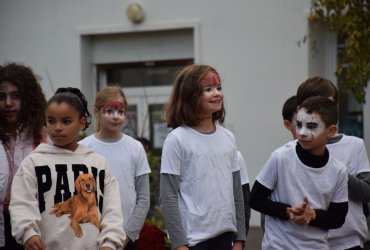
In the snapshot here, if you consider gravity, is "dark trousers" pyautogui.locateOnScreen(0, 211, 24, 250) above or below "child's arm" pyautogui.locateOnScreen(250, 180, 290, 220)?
below

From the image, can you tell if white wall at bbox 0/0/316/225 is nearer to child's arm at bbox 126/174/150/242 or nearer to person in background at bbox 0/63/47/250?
child's arm at bbox 126/174/150/242

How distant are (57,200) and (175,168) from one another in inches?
34.5

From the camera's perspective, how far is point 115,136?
6129 millimetres

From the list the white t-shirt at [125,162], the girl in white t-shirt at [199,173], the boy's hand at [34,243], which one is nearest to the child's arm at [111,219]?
the boy's hand at [34,243]

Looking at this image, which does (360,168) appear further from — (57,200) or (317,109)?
(57,200)

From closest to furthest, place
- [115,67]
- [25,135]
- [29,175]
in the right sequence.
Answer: [29,175] → [25,135] → [115,67]

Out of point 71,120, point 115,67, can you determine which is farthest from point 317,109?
point 115,67

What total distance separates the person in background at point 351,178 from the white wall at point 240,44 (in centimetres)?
668

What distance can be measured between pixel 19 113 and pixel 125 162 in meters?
0.90

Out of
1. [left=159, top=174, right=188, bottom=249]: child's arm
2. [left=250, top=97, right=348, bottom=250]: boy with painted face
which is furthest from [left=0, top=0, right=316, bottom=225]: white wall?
[left=159, top=174, right=188, bottom=249]: child's arm

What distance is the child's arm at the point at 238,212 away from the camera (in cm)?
543

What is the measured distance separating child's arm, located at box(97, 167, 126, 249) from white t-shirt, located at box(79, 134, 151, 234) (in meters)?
1.12

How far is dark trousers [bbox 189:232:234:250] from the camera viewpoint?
517 cm

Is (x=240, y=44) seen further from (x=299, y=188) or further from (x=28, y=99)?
(x=299, y=188)
